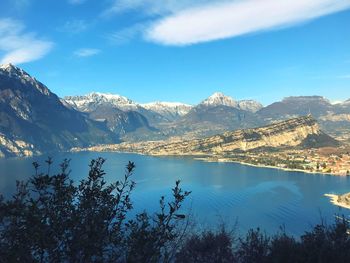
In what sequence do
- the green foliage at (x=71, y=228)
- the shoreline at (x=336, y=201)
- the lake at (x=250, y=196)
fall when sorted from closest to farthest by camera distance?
the green foliage at (x=71, y=228)
the lake at (x=250, y=196)
the shoreline at (x=336, y=201)

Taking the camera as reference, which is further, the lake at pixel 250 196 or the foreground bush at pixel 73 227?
the lake at pixel 250 196

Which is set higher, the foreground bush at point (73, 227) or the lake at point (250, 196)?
the foreground bush at point (73, 227)

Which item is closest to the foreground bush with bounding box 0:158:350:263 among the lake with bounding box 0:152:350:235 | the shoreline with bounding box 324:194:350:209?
the lake with bounding box 0:152:350:235

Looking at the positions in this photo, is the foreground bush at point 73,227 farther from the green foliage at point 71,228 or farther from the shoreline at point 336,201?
the shoreline at point 336,201

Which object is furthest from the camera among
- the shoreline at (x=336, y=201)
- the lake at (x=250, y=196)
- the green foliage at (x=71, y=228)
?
the shoreline at (x=336, y=201)

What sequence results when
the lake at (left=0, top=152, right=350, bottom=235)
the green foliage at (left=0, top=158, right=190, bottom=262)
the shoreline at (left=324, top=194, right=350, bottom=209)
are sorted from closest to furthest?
1. the green foliage at (left=0, top=158, right=190, bottom=262)
2. the lake at (left=0, top=152, right=350, bottom=235)
3. the shoreline at (left=324, top=194, right=350, bottom=209)

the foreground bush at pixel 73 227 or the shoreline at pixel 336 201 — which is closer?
the foreground bush at pixel 73 227

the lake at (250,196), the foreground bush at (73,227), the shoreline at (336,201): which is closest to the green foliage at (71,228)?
the foreground bush at (73,227)

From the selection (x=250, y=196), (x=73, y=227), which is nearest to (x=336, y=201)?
(x=250, y=196)

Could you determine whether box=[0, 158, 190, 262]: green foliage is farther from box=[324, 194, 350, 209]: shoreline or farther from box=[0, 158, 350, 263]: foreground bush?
box=[324, 194, 350, 209]: shoreline

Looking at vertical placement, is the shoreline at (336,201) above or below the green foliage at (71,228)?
below

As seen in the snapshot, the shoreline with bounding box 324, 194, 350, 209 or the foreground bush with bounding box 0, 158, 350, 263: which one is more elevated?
the foreground bush with bounding box 0, 158, 350, 263

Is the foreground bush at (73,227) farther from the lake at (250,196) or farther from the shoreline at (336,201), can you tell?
the shoreline at (336,201)

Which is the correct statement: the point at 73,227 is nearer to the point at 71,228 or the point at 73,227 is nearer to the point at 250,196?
the point at 71,228
